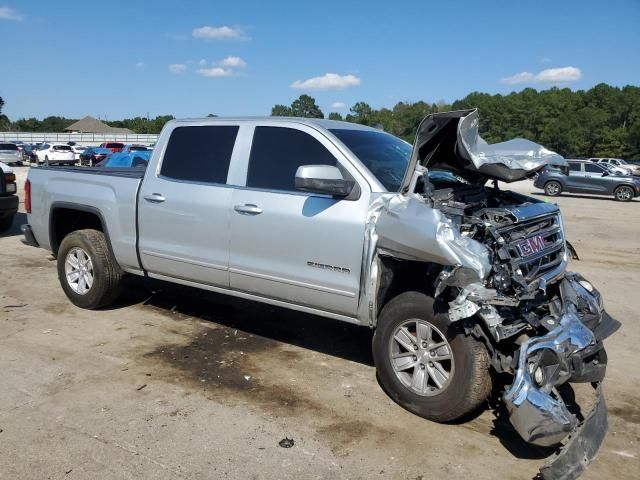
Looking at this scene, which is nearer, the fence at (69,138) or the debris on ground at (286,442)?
the debris on ground at (286,442)

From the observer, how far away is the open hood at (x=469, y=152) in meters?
3.81

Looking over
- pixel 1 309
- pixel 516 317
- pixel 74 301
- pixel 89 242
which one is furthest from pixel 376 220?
pixel 1 309

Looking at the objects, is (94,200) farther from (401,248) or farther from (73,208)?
(401,248)

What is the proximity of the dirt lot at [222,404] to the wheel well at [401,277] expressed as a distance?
824 millimetres

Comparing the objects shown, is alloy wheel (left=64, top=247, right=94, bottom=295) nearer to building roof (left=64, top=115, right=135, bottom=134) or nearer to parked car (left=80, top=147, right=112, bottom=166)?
parked car (left=80, top=147, right=112, bottom=166)

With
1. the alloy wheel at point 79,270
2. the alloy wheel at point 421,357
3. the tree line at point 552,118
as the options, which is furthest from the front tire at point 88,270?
the tree line at point 552,118

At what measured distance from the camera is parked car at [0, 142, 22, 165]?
38.2 metres

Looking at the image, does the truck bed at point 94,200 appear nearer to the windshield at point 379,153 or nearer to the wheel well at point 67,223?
the wheel well at point 67,223

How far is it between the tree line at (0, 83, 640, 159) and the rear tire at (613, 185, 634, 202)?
44.9m

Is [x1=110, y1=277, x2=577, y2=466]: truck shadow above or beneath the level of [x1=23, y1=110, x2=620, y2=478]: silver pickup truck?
beneath

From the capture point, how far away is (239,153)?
489cm

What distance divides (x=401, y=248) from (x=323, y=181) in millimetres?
750

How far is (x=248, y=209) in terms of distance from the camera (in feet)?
15.2

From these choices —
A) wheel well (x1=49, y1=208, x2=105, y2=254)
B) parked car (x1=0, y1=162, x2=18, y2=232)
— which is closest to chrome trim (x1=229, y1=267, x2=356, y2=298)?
wheel well (x1=49, y1=208, x2=105, y2=254)
